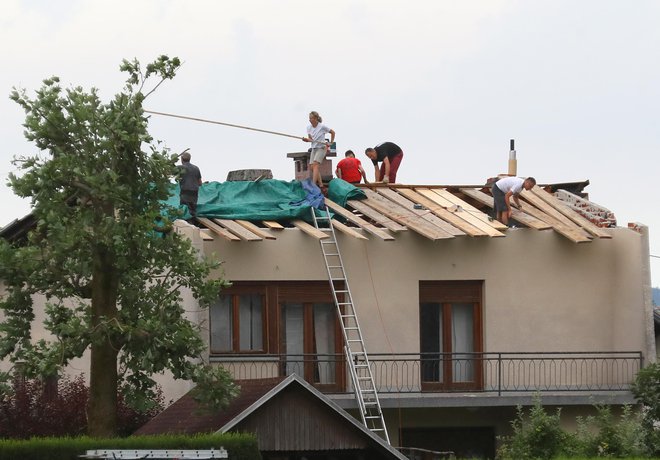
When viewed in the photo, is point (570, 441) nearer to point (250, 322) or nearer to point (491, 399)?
point (491, 399)

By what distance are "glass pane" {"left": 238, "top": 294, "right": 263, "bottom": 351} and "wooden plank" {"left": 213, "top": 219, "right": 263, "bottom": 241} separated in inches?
60.9

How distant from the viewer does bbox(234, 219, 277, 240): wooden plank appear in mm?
40219

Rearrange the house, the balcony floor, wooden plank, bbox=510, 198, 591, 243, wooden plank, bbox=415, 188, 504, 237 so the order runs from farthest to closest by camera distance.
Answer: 1. wooden plank, bbox=510, 198, 591, 243
2. wooden plank, bbox=415, 188, 504, 237
3. the house
4. the balcony floor

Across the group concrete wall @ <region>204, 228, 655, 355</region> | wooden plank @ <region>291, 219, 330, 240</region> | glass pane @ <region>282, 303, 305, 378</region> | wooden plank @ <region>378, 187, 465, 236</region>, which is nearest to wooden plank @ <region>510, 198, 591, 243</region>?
concrete wall @ <region>204, 228, 655, 355</region>

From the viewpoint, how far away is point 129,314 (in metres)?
33.7

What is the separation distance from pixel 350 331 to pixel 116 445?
36.8 feet

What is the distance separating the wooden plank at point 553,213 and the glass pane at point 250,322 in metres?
7.14

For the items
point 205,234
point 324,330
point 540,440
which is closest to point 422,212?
point 324,330

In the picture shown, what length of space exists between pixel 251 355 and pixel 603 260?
27.8 ft

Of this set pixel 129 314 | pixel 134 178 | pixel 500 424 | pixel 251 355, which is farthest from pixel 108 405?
pixel 500 424

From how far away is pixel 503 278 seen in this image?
42062mm

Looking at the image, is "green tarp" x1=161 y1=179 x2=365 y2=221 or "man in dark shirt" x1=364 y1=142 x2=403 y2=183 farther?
"man in dark shirt" x1=364 y1=142 x2=403 y2=183

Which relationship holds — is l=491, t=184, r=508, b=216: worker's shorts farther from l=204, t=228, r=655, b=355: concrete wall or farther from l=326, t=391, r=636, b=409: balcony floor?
l=326, t=391, r=636, b=409: balcony floor

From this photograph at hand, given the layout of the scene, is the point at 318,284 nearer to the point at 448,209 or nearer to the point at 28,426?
the point at 448,209
